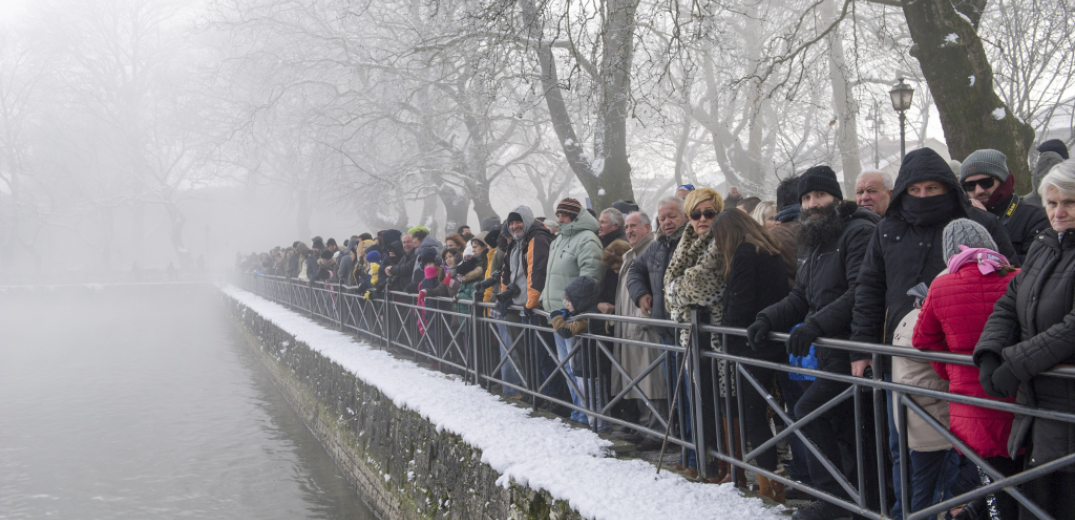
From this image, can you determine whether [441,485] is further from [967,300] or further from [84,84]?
[84,84]

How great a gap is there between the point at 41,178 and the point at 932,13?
4876cm

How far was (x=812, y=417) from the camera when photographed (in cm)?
318

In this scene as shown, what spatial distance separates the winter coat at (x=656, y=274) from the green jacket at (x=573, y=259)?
693 millimetres

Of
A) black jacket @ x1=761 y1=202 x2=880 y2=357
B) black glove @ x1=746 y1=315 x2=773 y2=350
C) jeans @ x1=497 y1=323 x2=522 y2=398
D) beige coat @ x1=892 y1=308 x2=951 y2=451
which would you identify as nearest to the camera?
beige coat @ x1=892 y1=308 x2=951 y2=451

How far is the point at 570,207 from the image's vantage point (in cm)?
573

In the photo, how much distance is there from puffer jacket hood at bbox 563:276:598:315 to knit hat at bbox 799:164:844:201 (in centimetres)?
198

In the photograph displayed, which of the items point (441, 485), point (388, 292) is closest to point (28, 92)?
point (388, 292)

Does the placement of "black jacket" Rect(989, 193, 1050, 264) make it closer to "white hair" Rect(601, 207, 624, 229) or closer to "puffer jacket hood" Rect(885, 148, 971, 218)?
"puffer jacket hood" Rect(885, 148, 971, 218)

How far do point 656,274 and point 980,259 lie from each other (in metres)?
2.24

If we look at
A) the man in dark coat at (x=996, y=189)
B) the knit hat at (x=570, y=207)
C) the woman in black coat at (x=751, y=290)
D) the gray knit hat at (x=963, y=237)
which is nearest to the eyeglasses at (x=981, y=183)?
the man in dark coat at (x=996, y=189)

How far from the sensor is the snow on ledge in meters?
3.47

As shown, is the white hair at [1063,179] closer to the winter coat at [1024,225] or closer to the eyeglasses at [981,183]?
the winter coat at [1024,225]

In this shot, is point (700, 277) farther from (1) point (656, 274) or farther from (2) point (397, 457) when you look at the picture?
(2) point (397, 457)

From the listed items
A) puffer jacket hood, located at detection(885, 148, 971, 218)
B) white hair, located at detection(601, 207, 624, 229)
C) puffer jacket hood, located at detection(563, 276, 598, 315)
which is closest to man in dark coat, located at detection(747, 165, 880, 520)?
puffer jacket hood, located at detection(885, 148, 971, 218)
